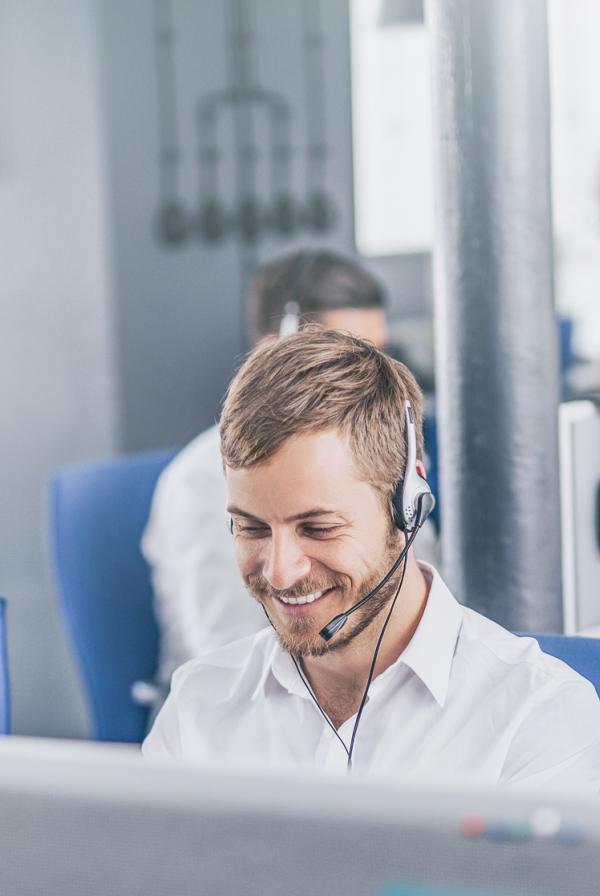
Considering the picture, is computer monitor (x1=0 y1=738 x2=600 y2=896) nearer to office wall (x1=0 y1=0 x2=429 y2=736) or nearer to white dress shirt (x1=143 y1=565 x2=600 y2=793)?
white dress shirt (x1=143 y1=565 x2=600 y2=793)

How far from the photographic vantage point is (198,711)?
1.24m

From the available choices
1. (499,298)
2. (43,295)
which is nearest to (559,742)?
(499,298)

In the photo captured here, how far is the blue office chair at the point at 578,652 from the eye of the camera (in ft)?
3.85

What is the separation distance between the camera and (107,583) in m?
2.15

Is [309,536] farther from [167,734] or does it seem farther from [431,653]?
[167,734]

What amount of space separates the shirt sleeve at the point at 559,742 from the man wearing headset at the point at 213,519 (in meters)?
0.83

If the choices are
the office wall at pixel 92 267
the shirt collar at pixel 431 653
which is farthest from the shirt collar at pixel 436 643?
the office wall at pixel 92 267

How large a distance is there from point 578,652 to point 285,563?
1.02ft

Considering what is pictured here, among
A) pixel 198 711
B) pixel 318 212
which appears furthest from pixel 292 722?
pixel 318 212

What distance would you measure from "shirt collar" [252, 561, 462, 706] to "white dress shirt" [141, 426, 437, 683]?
28.7 inches

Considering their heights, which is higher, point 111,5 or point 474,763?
point 111,5

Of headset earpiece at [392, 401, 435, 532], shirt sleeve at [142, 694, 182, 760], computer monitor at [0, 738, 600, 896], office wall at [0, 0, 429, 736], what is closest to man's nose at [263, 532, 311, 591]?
headset earpiece at [392, 401, 435, 532]

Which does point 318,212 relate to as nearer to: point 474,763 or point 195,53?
point 195,53

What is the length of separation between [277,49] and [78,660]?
267 cm
